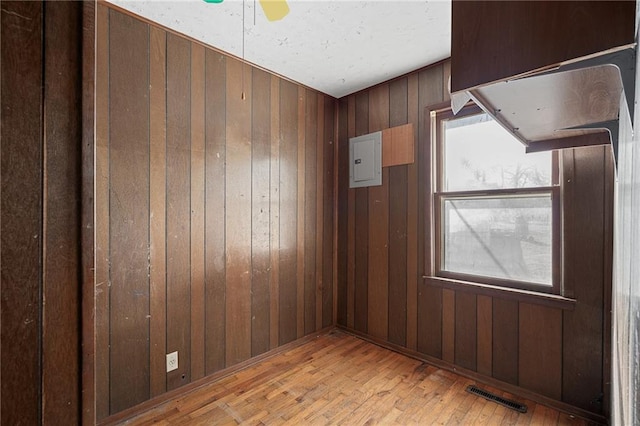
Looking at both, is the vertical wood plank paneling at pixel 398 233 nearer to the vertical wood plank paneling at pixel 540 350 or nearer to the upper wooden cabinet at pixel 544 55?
the vertical wood plank paneling at pixel 540 350

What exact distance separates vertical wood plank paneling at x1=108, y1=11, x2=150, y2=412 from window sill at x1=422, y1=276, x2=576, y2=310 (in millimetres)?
2090

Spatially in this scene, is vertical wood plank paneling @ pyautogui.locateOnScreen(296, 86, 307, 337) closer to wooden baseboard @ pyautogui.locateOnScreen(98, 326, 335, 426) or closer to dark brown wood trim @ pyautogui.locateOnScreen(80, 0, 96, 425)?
wooden baseboard @ pyautogui.locateOnScreen(98, 326, 335, 426)

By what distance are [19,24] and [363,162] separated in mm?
2605

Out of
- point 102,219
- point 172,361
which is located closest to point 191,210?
point 102,219

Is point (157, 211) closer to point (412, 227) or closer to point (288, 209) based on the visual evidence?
point (288, 209)

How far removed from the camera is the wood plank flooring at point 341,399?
184 cm

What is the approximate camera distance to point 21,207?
57cm

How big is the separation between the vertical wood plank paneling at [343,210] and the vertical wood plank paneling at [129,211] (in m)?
1.80

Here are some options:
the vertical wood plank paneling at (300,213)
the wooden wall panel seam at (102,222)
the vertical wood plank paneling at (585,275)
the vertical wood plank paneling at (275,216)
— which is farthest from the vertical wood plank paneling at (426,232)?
the wooden wall panel seam at (102,222)

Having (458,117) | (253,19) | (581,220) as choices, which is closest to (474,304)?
(581,220)

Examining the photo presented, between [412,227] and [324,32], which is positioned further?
[412,227]

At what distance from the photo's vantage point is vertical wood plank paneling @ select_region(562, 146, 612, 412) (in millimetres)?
1804

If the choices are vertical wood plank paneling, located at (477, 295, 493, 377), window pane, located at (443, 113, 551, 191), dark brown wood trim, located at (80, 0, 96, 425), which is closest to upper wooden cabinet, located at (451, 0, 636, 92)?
dark brown wood trim, located at (80, 0, 96, 425)

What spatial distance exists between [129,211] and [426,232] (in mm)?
2139
